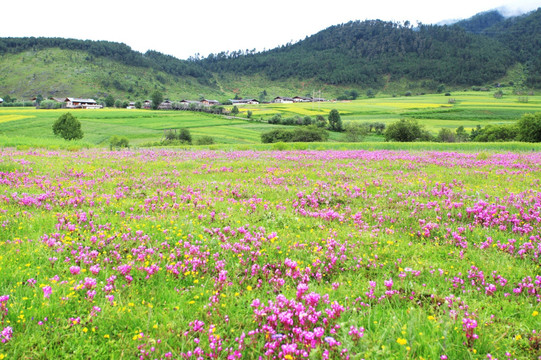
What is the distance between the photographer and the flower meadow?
345 cm

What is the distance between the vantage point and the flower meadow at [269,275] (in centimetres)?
345

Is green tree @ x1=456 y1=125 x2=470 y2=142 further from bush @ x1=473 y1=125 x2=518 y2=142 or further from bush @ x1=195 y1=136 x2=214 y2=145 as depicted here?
bush @ x1=195 y1=136 x2=214 y2=145

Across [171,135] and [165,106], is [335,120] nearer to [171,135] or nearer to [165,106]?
[171,135]

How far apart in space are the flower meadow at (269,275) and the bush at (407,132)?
78405 mm

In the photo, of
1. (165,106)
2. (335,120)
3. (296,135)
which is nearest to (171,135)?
(296,135)

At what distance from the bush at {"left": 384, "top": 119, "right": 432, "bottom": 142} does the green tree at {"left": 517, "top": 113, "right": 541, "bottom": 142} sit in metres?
20.7

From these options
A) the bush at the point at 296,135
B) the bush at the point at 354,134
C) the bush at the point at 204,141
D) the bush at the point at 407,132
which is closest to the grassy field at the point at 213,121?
the bush at the point at 354,134

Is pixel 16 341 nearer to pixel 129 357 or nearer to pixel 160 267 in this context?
pixel 129 357

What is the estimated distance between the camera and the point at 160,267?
5.18m

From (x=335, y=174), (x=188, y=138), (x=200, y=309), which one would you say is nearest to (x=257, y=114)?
(x=188, y=138)

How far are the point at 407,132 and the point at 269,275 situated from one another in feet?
284

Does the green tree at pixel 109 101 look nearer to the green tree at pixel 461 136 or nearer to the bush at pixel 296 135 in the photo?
the bush at pixel 296 135

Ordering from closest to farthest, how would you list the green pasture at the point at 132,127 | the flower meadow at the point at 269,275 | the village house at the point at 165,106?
the flower meadow at the point at 269,275, the green pasture at the point at 132,127, the village house at the point at 165,106

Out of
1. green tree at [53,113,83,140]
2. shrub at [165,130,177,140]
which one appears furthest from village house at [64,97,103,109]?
green tree at [53,113,83,140]
